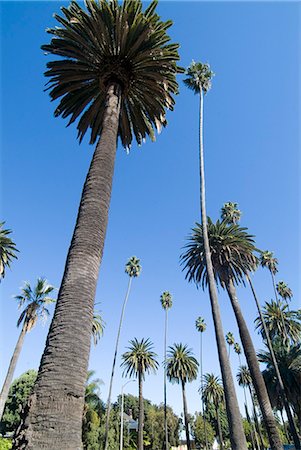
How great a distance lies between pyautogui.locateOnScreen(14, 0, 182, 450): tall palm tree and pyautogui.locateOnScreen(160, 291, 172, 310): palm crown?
53.9m

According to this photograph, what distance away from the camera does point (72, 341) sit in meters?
4.98

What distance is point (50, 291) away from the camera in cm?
3250

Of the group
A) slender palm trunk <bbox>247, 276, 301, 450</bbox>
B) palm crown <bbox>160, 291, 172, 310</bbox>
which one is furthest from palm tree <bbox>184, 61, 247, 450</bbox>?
palm crown <bbox>160, 291, 172, 310</bbox>

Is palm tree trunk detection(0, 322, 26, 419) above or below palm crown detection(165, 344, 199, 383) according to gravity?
below

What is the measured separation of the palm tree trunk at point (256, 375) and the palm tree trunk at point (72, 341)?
1965 cm

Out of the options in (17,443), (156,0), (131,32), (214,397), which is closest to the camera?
(17,443)

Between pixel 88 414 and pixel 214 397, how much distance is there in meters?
38.5

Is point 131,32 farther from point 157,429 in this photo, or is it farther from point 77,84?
point 157,429

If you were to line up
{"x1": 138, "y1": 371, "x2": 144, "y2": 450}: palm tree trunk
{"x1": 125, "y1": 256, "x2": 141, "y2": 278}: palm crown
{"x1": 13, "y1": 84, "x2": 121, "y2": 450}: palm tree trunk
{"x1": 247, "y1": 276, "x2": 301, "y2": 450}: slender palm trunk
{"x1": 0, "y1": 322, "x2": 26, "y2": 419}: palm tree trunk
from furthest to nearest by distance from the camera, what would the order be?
{"x1": 125, "y1": 256, "x2": 141, "y2": 278}: palm crown, {"x1": 138, "y1": 371, "x2": 144, "y2": 450}: palm tree trunk, {"x1": 247, "y1": 276, "x2": 301, "y2": 450}: slender palm trunk, {"x1": 0, "y1": 322, "x2": 26, "y2": 419}: palm tree trunk, {"x1": 13, "y1": 84, "x2": 121, "y2": 450}: palm tree trunk

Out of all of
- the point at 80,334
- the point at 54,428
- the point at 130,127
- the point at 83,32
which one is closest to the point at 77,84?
the point at 83,32

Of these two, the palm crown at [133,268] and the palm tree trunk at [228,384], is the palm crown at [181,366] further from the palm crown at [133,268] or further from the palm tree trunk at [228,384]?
the palm tree trunk at [228,384]

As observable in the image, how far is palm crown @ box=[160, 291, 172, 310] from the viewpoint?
63219 millimetres

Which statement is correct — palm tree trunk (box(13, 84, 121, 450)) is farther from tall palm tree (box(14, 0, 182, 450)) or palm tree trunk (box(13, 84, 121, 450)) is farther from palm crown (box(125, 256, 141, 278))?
palm crown (box(125, 256, 141, 278))

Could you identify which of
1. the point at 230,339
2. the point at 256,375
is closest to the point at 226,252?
the point at 256,375
